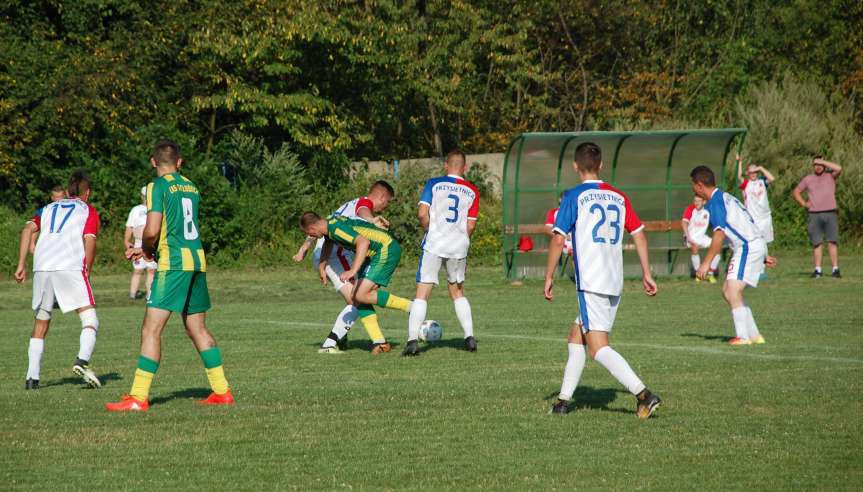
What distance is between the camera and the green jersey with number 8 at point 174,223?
29.0ft

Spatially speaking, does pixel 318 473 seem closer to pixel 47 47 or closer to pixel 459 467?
pixel 459 467

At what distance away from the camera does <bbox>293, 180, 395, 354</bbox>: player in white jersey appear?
41.9 feet

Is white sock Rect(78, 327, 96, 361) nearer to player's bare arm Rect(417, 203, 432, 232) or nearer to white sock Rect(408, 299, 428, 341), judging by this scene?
white sock Rect(408, 299, 428, 341)

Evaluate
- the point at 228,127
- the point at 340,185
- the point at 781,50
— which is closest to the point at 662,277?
the point at 340,185

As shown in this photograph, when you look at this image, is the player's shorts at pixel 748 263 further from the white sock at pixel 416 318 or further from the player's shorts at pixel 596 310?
the player's shorts at pixel 596 310

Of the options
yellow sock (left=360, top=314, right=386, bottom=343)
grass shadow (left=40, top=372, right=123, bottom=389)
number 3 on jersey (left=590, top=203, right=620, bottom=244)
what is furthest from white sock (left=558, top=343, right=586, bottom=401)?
grass shadow (left=40, top=372, right=123, bottom=389)

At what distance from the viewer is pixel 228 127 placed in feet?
112

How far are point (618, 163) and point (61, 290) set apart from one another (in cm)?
1598

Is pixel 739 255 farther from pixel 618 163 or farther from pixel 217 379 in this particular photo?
pixel 618 163

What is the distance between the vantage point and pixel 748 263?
1312cm

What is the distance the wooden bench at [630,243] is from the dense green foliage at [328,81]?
27.6 feet

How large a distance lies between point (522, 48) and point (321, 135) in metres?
9.99

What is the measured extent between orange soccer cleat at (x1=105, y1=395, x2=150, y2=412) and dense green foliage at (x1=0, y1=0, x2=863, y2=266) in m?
21.0

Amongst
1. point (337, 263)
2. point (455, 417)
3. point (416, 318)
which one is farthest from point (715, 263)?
point (455, 417)
